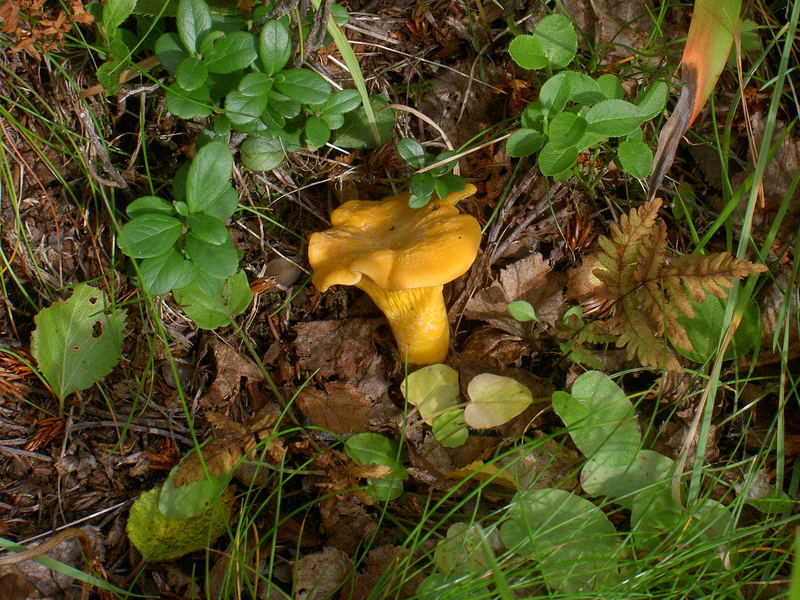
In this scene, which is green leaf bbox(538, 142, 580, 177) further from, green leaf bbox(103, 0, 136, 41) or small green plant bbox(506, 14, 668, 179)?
green leaf bbox(103, 0, 136, 41)

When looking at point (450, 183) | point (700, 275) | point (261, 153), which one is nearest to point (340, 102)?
point (261, 153)

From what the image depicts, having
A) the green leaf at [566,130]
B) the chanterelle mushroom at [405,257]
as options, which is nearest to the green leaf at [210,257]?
the chanterelle mushroom at [405,257]

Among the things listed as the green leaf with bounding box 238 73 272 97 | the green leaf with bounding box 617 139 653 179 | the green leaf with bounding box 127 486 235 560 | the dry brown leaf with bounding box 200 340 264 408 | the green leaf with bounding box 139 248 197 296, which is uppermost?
the green leaf with bounding box 238 73 272 97

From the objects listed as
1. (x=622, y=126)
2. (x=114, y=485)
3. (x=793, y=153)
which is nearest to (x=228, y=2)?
(x=622, y=126)

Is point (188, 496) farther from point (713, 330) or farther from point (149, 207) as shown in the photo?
point (713, 330)

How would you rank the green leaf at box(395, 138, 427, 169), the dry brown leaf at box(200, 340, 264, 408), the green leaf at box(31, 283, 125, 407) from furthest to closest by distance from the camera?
the dry brown leaf at box(200, 340, 264, 408), the green leaf at box(31, 283, 125, 407), the green leaf at box(395, 138, 427, 169)

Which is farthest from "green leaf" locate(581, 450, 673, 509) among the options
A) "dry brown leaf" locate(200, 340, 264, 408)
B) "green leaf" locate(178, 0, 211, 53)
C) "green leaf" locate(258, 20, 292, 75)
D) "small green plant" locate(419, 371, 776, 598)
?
"green leaf" locate(178, 0, 211, 53)

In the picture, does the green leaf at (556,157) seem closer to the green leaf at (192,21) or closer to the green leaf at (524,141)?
the green leaf at (524,141)
